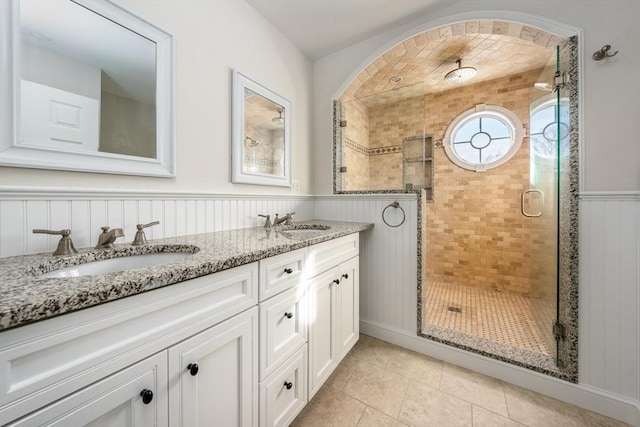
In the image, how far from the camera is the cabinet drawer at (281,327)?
1.02 m

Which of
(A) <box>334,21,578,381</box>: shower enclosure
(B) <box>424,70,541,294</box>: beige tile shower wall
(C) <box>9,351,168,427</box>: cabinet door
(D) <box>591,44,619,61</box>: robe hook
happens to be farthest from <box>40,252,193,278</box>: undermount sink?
(B) <box>424,70,541,294</box>: beige tile shower wall

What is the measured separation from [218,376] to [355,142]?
219cm

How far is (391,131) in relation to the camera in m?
2.33

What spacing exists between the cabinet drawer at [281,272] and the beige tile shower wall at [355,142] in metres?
1.27

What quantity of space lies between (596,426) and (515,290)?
1996mm

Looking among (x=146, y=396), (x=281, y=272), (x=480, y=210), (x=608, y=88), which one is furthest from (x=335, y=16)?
(x=480, y=210)

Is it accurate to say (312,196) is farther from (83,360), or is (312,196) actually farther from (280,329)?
(83,360)

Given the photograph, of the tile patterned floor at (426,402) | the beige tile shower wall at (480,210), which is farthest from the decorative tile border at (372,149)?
the tile patterned floor at (426,402)

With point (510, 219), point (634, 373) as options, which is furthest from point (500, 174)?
point (634, 373)

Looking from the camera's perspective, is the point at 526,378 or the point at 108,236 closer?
the point at 108,236

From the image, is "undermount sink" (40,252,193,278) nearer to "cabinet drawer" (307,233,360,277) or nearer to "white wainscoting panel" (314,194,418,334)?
"cabinet drawer" (307,233,360,277)

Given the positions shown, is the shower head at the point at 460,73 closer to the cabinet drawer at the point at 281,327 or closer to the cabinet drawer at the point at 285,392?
the cabinet drawer at the point at 281,327

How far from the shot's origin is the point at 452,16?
1.76 metres

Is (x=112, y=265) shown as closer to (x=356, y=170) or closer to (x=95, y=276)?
(x=95, y=276)
